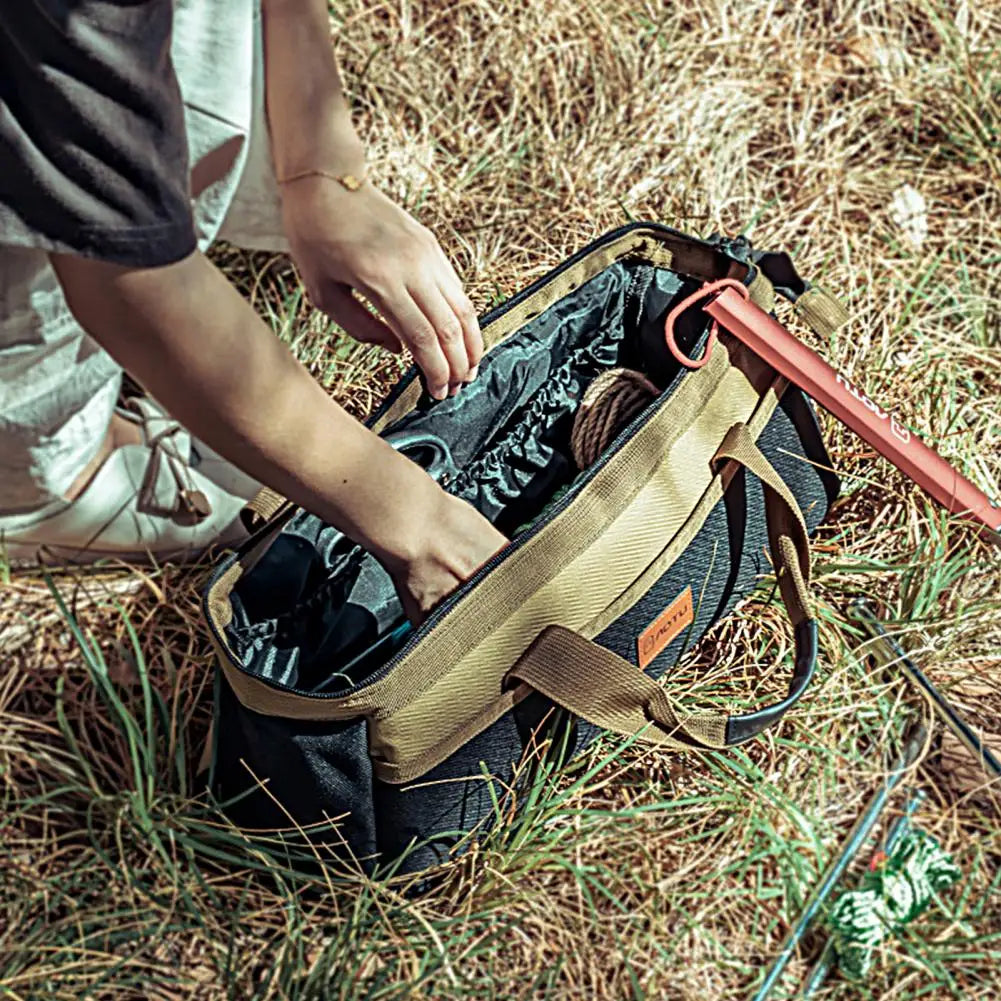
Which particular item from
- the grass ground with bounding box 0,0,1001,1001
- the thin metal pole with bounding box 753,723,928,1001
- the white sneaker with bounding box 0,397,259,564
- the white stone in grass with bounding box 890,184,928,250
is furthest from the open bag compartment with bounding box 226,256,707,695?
the white stone in grass with bounding box 890,184,928,250

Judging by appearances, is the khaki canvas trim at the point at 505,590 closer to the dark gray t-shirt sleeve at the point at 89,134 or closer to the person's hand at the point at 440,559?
the person's hand at the point at 440,559

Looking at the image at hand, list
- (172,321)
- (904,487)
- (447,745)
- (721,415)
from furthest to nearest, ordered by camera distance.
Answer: (904,487)
(721,415)
(447,745)
(172,321)

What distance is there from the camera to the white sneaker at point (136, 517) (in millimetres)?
1675

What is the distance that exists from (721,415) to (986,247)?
0.92 metres

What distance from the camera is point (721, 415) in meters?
1.34

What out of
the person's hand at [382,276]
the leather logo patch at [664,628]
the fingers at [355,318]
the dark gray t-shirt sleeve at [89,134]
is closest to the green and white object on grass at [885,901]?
the leather logo patch at [664,628]

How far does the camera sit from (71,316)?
1478 millimetres

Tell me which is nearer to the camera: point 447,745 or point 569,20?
point 447,745

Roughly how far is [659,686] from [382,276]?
0.58 m

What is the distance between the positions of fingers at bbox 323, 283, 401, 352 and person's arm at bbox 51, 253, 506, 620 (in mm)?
360

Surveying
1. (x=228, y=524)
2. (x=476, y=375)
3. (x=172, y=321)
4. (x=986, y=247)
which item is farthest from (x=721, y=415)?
(x=986, y=247)

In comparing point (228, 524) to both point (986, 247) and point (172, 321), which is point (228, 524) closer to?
point (172, 321)

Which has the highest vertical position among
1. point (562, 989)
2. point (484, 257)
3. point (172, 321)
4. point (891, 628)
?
point (172, 321)

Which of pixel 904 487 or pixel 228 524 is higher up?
pixel 904 487
